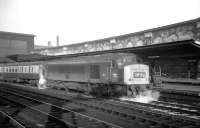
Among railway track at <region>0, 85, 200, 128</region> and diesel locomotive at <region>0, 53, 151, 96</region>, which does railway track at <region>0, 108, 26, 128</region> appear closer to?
railway track at <region>0, 85, 200, 128</region>

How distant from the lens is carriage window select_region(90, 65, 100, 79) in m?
15.8

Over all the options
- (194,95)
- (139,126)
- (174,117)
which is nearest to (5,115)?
(139,126)

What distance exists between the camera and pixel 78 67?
58.3 ft

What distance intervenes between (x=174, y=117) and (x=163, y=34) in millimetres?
12627

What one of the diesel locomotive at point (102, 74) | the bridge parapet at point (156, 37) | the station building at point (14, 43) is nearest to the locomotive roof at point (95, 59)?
the diesel locomotive at point (102, 74)

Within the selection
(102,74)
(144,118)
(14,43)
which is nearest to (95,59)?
(102,74)

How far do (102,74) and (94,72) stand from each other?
948mm

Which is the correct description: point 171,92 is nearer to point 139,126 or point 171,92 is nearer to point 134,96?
point 134,96

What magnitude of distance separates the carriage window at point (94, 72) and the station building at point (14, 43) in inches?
1461

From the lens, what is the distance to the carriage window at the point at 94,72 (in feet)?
52.0

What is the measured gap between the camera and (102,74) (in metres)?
15.4

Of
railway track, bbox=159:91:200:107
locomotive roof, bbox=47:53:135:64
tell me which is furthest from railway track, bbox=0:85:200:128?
railway track, bbox=159:91:200:107

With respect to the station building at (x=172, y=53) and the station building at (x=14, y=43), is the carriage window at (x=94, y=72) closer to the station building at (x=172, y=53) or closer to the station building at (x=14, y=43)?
the station building at (x=172, y=53)

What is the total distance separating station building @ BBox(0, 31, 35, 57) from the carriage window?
37.1 meters
